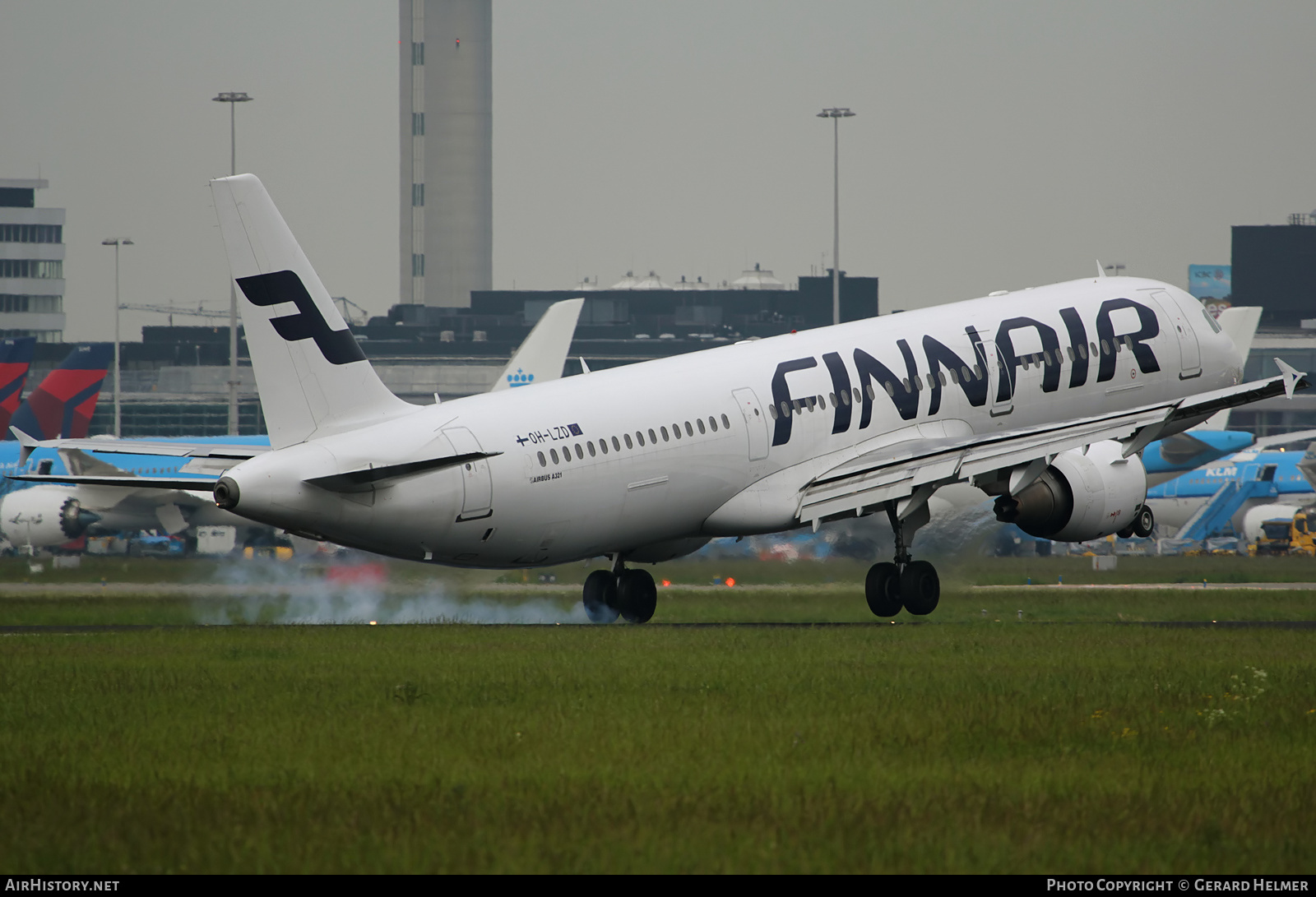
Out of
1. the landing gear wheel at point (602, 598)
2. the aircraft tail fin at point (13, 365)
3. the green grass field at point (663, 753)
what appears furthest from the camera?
the aircraft tail fin at point (13, 365)

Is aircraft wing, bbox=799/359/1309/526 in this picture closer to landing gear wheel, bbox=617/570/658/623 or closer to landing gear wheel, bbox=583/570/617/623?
landing gear wheel, bbox=617/570/658/623

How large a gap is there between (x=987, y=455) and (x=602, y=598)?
833cm

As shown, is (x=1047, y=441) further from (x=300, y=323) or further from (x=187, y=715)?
(x=187, y=715)

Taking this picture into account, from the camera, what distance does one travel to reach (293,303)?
2812 centimetres

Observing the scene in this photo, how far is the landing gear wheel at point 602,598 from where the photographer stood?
35625 millimetres

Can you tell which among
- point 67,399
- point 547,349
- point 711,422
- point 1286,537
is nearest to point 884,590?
point 711,422

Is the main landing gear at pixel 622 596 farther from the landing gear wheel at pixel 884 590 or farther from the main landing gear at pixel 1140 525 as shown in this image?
the main landing gear at pixel 1140 525

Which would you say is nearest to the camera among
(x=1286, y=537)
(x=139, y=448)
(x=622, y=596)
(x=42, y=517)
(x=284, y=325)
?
(x=284, y=325)

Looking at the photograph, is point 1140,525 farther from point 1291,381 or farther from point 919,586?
point 919,586

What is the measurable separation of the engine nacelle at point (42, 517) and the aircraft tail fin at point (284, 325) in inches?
2091

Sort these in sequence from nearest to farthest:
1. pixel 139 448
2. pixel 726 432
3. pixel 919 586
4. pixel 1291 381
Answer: pixel 139 448 → pixel 1291 381 → pixel 726 432 → pixel 919 586

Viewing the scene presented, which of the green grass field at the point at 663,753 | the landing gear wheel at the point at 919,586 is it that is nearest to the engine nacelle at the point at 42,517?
the green grass field at the point at 663,753

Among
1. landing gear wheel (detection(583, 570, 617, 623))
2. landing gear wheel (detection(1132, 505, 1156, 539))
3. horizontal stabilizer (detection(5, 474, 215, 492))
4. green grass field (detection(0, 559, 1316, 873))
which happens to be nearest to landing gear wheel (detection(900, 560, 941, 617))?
landing gear wheel (detection(1132, 505, 1156, 539))

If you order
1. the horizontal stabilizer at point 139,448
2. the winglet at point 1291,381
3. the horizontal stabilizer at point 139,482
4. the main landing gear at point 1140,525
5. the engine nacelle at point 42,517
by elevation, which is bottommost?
the engine nacelle at point 42,517
